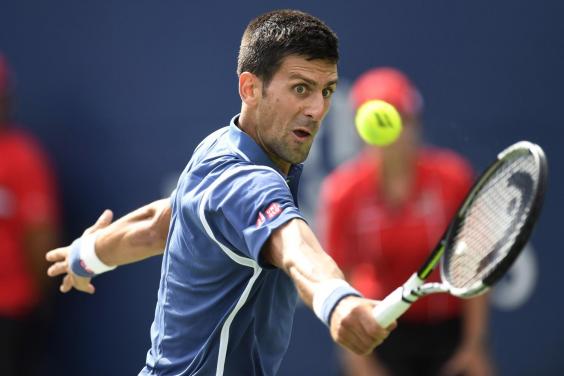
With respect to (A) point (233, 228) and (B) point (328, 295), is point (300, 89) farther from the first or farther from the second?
(B) point (328, 295)

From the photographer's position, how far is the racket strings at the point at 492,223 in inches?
126

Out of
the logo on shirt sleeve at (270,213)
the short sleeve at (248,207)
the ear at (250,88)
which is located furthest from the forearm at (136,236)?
the logo on shirt sleeve at (270,213)

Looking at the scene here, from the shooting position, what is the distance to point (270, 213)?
310 cm

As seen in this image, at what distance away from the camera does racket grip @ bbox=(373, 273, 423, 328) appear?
291 centimetres

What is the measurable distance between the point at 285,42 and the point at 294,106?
20 centimetres

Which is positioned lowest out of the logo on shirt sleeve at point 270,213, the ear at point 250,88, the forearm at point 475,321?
the forearm at point 475,321

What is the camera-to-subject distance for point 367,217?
621cm

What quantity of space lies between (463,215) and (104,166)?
4301mm

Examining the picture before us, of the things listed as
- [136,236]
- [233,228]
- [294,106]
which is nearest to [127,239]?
[136,236]

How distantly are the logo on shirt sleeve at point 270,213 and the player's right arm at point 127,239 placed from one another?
46.8 inches

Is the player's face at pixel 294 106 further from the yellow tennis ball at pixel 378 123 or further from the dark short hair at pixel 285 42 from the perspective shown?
the yellow tennis ball at pixel 378 123

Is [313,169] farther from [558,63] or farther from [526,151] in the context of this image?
[526,151]

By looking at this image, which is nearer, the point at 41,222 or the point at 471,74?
the point at 471,74

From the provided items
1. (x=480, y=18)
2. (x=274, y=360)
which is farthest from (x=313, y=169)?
(x=274, y=360)
